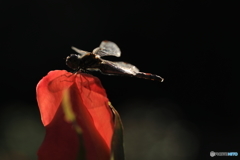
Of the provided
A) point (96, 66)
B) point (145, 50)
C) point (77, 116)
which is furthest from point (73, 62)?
point (145, 50)

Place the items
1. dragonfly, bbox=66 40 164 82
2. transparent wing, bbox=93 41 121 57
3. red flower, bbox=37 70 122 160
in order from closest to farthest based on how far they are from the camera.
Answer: red flower, bbox=37 70 122 160 < dragonfly, bbox=66 40 164 82 < transparent wing, bbox=93 41 121 57

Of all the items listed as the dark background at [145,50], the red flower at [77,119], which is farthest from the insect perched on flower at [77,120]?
the dark background at [145,50]

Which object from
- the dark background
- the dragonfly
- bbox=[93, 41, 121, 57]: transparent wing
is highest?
the dragonfly

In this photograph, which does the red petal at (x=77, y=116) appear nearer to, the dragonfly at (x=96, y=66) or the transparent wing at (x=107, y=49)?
the dragonfly at (x=96, y=66)

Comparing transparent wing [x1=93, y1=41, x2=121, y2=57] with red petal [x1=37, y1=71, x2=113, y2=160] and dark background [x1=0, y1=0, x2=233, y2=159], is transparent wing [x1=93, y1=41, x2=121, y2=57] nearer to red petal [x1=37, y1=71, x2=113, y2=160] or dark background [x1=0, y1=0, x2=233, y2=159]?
red petal [x1=37, y1=71, x2=113, y2=160]

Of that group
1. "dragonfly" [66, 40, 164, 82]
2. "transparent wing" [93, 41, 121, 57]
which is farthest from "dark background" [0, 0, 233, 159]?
"dragonfly" [66, 40, 164, 82]

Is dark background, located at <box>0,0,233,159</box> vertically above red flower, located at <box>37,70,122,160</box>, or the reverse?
red flower, located at <box>37,70,122,160</box>

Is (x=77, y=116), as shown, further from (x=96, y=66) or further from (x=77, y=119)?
(x=96, y=66)
